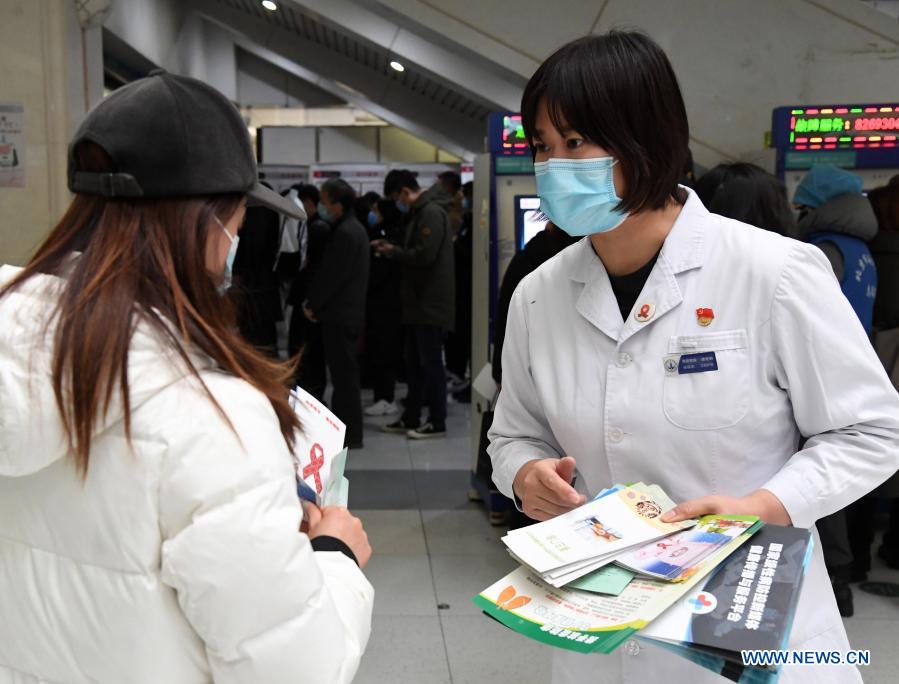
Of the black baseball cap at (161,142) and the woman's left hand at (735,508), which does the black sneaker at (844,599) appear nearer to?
the woman's left hand at (735,508)

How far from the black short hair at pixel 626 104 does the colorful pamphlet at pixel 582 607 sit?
578mm

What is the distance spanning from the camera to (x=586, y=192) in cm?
145

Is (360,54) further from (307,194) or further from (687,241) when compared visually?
(687,241)

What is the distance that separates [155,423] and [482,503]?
4.17 metres

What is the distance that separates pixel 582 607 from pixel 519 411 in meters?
0.51

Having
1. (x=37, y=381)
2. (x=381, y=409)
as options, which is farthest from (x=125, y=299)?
(x=381, y=409)

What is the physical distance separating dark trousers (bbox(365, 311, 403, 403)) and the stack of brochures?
5927mm

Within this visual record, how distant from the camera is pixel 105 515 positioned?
0.94 m

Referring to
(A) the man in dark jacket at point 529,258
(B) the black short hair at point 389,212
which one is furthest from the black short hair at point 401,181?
(A) the man in dark jacket at point 529,258

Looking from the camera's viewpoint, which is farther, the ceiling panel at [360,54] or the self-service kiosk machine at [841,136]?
the ceiling panel at [360,54]

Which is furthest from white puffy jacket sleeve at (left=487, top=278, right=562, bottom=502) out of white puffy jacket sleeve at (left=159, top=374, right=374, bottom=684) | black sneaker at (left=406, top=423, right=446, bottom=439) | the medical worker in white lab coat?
black sneaker at (left=406, top=423, right=446, bottom=439)

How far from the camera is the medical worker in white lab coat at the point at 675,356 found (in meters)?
1.32

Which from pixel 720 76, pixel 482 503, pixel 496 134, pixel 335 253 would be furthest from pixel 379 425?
pixel 720 76

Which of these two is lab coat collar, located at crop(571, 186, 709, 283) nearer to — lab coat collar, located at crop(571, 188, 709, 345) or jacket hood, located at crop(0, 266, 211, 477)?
lab coat collar, located at crop(571, 188, 709, 345)
